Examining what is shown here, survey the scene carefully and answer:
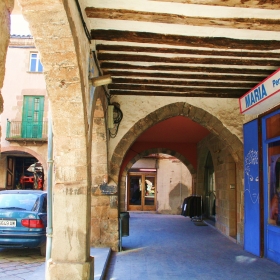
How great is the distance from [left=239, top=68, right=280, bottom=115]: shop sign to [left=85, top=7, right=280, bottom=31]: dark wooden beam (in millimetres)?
878

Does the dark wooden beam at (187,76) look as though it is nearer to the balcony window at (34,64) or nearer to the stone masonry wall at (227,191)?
the stone masonry wall at (227,191)

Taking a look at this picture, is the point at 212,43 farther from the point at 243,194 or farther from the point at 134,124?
the point at 243,194

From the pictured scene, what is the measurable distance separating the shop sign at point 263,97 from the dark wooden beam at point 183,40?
0.41 meters

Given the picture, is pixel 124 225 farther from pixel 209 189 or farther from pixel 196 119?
pixel 209 189

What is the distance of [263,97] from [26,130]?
40.5 feet

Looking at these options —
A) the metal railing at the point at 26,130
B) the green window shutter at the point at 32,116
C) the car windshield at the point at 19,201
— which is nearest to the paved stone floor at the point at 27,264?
the car windshield at the point at 19,201

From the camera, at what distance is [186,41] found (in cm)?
403

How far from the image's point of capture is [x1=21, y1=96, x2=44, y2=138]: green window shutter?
1516 centimetres

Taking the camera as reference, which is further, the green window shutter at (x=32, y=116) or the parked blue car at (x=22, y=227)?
the green window shutter at (x=32, y=116)

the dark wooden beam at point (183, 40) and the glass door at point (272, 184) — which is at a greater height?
the dark wooden beam at point (183, 40)

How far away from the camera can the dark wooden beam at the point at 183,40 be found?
3.88 meters

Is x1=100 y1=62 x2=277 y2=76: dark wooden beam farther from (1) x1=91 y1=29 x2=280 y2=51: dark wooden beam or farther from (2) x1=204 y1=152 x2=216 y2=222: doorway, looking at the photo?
(2) x1=204 y1=152 x2=216 y2=222: doorway

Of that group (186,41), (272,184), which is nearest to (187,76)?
(186,41)

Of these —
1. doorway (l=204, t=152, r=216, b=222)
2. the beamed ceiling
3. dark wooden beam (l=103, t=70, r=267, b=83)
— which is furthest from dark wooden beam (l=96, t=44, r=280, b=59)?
doorway (l=204, t=152, r=216, b=222)
